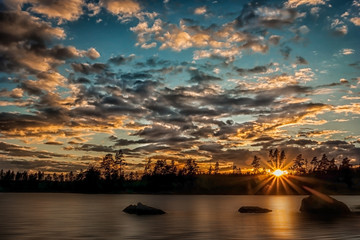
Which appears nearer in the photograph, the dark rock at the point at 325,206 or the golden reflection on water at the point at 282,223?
the golden reflection on water at the point at 282,223

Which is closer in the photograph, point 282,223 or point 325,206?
point 282,223

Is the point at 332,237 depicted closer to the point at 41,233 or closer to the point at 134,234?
the point at 134,234

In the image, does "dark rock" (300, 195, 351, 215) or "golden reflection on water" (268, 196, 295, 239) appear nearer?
"golden reflection on water" (268, 196, 295, 239)

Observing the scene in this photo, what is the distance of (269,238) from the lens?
99.0 ft

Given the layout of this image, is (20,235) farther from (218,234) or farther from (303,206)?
(303,206)

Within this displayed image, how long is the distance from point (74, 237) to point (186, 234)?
9.67 m

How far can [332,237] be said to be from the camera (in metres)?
29.3

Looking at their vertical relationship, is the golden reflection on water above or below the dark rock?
below

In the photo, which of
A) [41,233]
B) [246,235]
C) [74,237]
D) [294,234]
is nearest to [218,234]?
[246,235]

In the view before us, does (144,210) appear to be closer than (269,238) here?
No

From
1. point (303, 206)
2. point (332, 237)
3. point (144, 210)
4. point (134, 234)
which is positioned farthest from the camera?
point (303, 206)

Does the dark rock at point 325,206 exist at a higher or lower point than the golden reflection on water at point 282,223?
higher

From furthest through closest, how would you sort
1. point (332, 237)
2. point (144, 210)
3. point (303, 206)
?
point (303, 206) < point (144, 210) < point (332, 237)

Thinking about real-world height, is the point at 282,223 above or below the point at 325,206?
below
